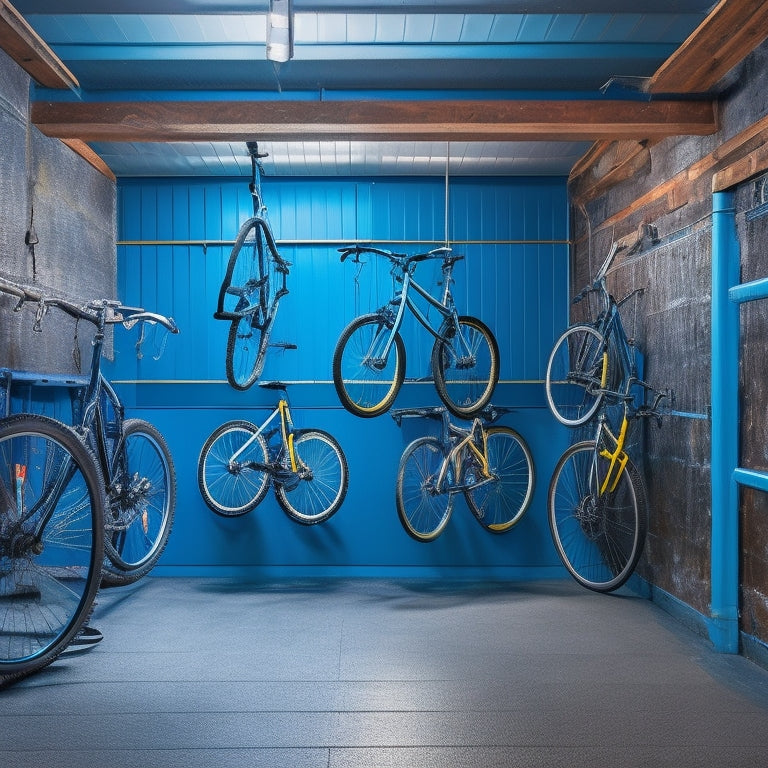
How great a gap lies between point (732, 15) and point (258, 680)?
11.4ft

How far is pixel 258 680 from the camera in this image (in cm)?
338

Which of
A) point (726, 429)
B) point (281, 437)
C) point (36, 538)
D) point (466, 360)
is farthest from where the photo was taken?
point (281, 437)

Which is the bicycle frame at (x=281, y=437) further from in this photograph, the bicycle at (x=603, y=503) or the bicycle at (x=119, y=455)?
the bicycle at (x=603, y=503)

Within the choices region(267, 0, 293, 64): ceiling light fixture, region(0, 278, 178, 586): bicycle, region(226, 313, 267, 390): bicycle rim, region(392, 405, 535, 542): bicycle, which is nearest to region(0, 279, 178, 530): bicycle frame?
region(0, 278, 178, 586): bicycle

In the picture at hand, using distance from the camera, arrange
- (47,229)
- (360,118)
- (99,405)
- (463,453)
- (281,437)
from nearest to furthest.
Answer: (360,118), (99,405), (47,229), (463,453), (281,437)

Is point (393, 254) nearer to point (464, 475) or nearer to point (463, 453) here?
point (463, 453)

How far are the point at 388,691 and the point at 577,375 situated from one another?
7.63ft

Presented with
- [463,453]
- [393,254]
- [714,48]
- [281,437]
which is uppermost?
[714,48]

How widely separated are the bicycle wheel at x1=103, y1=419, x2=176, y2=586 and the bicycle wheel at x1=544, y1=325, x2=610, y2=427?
2611 millimetres

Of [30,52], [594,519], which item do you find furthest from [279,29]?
A: [594,519]

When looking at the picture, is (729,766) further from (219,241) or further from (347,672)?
(219,241)

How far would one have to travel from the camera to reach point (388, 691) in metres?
3.24

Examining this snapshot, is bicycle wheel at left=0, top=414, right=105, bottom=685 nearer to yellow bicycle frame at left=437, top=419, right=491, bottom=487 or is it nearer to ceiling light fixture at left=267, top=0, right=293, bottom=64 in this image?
ceiling light fixture at left=267, top=0, right=293, bottom=64

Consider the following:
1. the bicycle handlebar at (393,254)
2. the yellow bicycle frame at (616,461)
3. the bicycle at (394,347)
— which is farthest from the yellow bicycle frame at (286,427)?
the yellow bicycle frame at (616,461)
